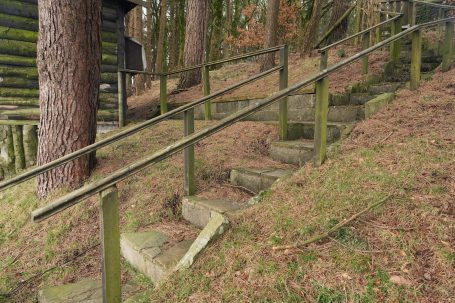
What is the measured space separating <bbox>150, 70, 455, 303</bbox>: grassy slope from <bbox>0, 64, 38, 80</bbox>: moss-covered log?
23.5ft

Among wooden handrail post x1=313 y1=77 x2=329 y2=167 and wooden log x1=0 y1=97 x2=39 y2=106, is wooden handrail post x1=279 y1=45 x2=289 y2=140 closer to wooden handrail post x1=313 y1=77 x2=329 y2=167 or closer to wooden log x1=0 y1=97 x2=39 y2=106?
wooden handrail post x1=313 y1=77 x2=329 y2=167

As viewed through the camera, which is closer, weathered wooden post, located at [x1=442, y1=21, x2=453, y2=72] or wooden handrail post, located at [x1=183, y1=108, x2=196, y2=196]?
wooden handrail post, located at [x1=183, y1=108, x2=196, y2=196]

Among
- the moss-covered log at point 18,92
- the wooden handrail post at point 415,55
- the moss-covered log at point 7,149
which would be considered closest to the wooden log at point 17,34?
the moss-covered log at point 18,92

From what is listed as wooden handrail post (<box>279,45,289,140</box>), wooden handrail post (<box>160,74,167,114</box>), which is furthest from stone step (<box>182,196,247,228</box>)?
wooden handrail post (<box>160,74,167,114</box>)

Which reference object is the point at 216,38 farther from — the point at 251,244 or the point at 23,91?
the point at 251,244

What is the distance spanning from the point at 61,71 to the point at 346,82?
14.2ft

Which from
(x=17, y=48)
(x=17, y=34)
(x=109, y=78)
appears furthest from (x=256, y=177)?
(x=17, y=34)

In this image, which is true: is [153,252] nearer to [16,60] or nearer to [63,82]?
[63,82]

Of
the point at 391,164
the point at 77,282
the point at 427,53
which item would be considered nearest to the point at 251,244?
the point at 391,164

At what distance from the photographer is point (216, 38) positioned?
58.4 ft

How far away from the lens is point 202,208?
3129mm

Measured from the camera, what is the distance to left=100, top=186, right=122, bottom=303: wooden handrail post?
74.5 inches

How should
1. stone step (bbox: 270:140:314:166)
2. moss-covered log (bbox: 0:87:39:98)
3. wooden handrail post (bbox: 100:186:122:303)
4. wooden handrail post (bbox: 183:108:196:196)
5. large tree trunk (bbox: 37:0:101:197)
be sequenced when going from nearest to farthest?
wooden handrail post (bbox: 100:186:122:303)
wooden handrail post (bbox: 183:108:196:196)
stone step (bbox: 270:140:314:166)
large tree trunk (bbox: 37:0:101:197)
moss-covered log (bbox: 0:87:39:98)

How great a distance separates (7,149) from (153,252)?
15.3 feet
